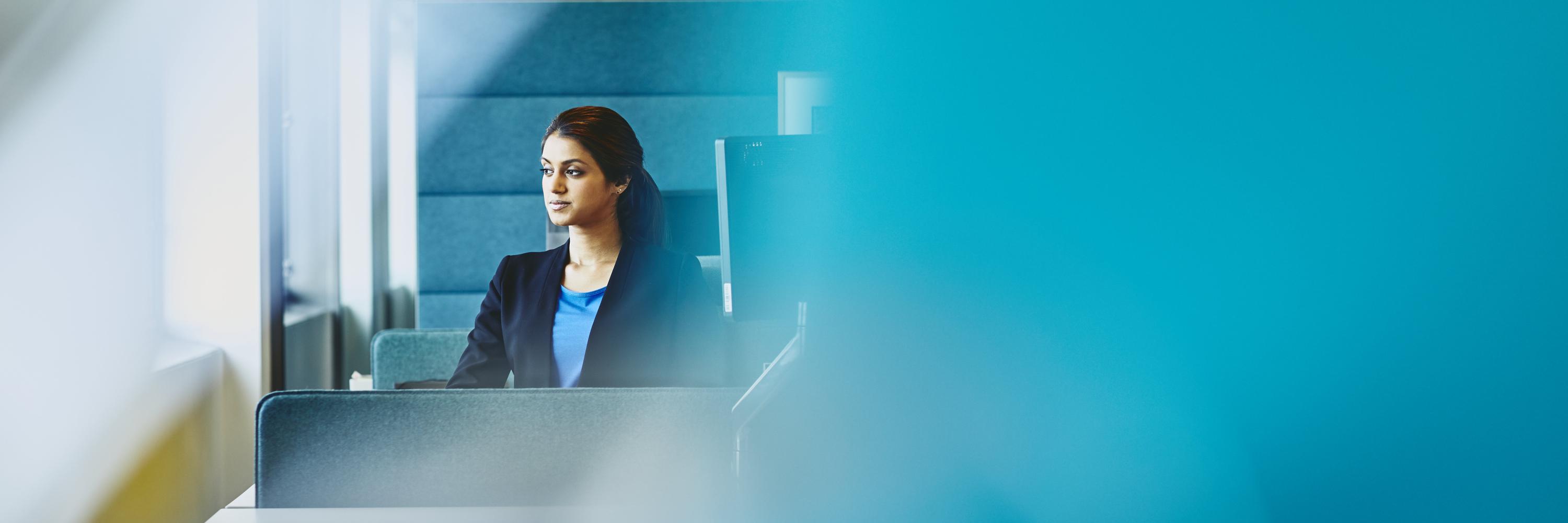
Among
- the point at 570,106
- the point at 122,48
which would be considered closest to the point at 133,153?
the point at 122,48

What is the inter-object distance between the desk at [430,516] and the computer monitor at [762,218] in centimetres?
24

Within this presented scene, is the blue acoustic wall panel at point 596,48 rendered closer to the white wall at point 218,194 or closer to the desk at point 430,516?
the white wall at point 218,194

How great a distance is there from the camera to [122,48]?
5.08 ft

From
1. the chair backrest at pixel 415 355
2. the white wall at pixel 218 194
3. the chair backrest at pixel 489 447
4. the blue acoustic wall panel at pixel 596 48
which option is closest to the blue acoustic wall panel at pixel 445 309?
the blue acoustic wall panel at pixel 596 48

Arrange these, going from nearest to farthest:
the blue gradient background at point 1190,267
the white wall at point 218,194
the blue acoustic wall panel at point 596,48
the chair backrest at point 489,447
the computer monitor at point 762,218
Answer: the blue gradient background at point 1190,267, the computer monitor at point 762,218, the chair backrest at point 489,447, the white wall at point 218,194, the blue acoustic wall panel at point 596,48

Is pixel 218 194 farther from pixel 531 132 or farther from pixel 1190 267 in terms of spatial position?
pixel 1190 267

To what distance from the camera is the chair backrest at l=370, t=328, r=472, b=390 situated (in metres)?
2.15

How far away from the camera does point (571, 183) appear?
4.25ft

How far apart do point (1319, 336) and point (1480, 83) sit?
7.0 inches

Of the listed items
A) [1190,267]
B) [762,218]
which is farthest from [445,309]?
[1190,267]

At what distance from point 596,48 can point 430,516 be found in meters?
2.25

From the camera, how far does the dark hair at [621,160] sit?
129cm

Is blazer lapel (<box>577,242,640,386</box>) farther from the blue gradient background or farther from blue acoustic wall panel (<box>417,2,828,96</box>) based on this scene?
blue acoustic wall panel (<box>417,2,828,96</box>)

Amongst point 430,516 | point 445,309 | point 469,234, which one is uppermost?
point 469,234
